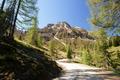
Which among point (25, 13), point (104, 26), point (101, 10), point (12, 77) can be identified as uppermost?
point (25, 13)

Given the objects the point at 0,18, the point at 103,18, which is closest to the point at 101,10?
the point at 103,18

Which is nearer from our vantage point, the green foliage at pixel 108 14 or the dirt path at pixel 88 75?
the green foliage at pixel 108 14

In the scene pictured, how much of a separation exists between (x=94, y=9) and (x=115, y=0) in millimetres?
2661

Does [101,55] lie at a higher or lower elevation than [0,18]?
Answer: lower

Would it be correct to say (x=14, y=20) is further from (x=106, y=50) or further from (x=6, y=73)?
(x=106, y=50)

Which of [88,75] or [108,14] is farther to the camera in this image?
[88,75]

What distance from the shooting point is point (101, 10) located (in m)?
19.0

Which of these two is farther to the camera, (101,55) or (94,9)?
(101,55)

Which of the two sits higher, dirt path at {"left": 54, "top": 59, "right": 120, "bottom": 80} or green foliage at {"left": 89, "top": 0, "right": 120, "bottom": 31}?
green foliage at {"left": 89, "top": 0, "right": 120, "bottom": 31}

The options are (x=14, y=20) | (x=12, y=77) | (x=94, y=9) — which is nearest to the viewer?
(x=12, y=77)

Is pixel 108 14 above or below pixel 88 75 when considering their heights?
above

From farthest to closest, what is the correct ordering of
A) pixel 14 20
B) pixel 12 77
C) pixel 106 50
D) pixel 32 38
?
pixel 32 38 < pixel 106 50 < pixel 14 20 < pixel 12 77

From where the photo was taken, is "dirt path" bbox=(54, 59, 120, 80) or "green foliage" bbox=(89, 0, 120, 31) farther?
"dirt path" bbox=(54, 59, 120, 80)

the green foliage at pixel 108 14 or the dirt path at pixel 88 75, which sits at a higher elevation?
the green foliage at pixel 108 14
